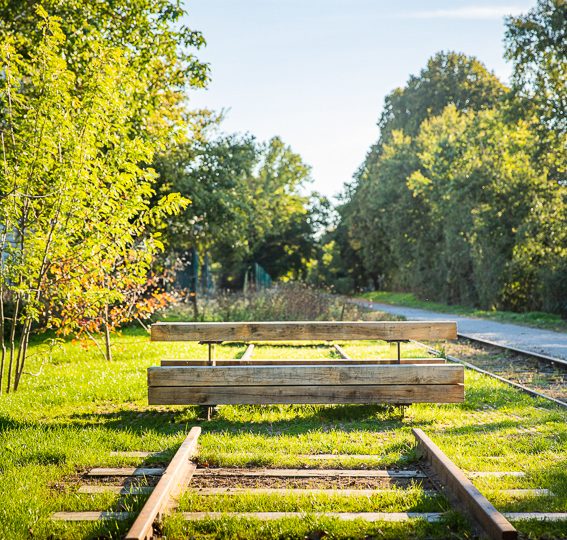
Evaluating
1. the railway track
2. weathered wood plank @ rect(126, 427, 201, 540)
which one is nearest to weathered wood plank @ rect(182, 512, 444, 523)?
weathered wood plank @ rect(126, 427, 201, 540)

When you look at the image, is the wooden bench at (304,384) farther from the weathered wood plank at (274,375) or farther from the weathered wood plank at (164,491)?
the weathered wood plank at (164,491)

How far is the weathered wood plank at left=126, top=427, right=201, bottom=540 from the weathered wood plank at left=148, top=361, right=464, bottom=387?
1.30 metres

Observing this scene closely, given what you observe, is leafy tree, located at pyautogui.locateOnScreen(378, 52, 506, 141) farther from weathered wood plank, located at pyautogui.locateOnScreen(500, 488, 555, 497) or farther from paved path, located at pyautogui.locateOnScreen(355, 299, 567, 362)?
weathered wood plank, located at pyautogui.locateOnScreen(500, 488, 555, 497)

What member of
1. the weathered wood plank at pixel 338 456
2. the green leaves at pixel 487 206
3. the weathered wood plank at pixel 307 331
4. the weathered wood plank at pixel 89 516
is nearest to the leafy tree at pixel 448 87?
the green leaves at pixel 487 206

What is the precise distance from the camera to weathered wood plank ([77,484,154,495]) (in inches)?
194

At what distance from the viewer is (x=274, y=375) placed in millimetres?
7484

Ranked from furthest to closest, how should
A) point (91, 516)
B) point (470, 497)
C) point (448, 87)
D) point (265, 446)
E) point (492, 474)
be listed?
point (448, 87) → point (265, 446) → point (492, 474) → point (91, 516) → point (470, 497)

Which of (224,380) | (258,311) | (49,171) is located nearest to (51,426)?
(224,380)

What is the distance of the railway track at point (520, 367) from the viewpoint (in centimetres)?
1010

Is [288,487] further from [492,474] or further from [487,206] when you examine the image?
[487,206]

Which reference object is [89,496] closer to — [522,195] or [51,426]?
[51,426]

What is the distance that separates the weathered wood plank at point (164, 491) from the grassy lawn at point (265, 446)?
0.12 metres

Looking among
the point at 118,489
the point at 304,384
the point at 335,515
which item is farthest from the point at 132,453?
the point at 335,515

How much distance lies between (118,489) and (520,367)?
31.3ft
